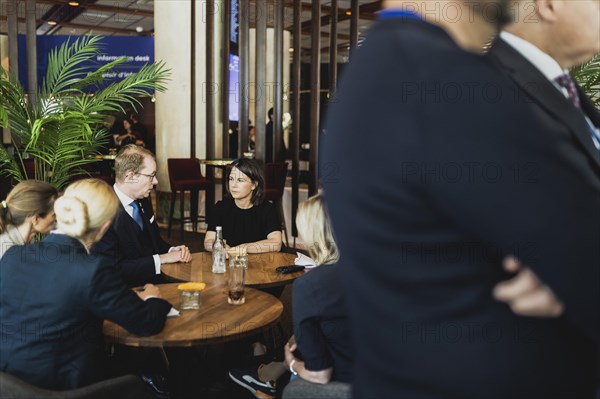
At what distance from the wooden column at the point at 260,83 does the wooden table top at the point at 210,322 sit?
4.71 metres

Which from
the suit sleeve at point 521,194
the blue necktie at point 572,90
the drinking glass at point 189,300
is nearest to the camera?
the suit sleeve at point 521,194

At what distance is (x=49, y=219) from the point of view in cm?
229

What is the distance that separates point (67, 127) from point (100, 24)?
11037 mm

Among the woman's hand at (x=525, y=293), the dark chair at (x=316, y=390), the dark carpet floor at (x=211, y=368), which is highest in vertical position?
the woman's hand at (x=525, y=293)

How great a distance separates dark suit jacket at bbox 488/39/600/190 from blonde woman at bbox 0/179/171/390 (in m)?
1.35

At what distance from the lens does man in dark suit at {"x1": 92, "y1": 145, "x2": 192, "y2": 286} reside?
2977mm

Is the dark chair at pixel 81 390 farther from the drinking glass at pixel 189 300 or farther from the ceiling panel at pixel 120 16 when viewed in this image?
the ceiling panel at pixel 120 16

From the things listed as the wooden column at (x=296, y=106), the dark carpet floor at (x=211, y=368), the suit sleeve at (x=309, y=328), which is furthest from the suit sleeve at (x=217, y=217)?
the wooden column at (x=296, y=106)

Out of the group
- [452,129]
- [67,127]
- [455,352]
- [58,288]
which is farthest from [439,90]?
[67,127]

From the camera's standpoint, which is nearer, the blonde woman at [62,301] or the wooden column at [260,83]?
the blonde woman at [62,301]

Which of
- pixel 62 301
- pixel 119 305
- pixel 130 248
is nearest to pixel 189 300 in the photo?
pixel 119 305

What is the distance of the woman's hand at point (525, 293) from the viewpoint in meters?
0.70

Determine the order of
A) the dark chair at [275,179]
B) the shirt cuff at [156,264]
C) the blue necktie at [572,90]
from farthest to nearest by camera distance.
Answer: the dark chair at [275,179] < the shirt cuff at [156,264] < the blue necktie at [572,90]

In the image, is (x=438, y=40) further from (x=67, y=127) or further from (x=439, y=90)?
(x=67, y=127)
